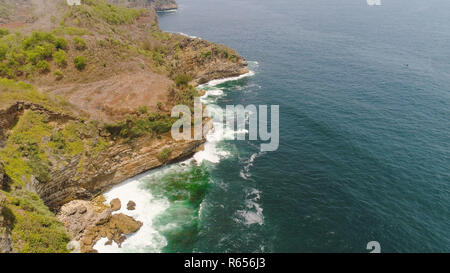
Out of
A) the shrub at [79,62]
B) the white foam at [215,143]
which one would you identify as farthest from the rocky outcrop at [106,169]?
→ the shrub at [79,62]

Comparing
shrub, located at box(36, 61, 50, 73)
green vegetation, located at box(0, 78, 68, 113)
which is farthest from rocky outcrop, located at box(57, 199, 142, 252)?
shrub, located at box(36, 61, 50, 73)

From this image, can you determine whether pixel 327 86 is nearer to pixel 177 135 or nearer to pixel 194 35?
pixel 177 135

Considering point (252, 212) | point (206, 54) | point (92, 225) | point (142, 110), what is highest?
point (206, 54)

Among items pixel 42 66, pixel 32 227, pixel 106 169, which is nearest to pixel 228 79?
pixel 42 66

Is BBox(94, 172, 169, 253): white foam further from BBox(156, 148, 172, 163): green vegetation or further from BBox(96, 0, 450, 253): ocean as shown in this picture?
BBox(156, 148, 172, 163): green vegetation

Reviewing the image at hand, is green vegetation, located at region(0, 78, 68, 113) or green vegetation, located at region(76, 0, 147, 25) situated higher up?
green vegetation, located at region(76, 0, 147, 25)

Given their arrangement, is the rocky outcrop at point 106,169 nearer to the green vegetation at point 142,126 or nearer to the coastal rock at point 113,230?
the green vegetation at point 142,126

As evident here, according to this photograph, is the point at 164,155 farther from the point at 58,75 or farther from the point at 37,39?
the point at 37,39
